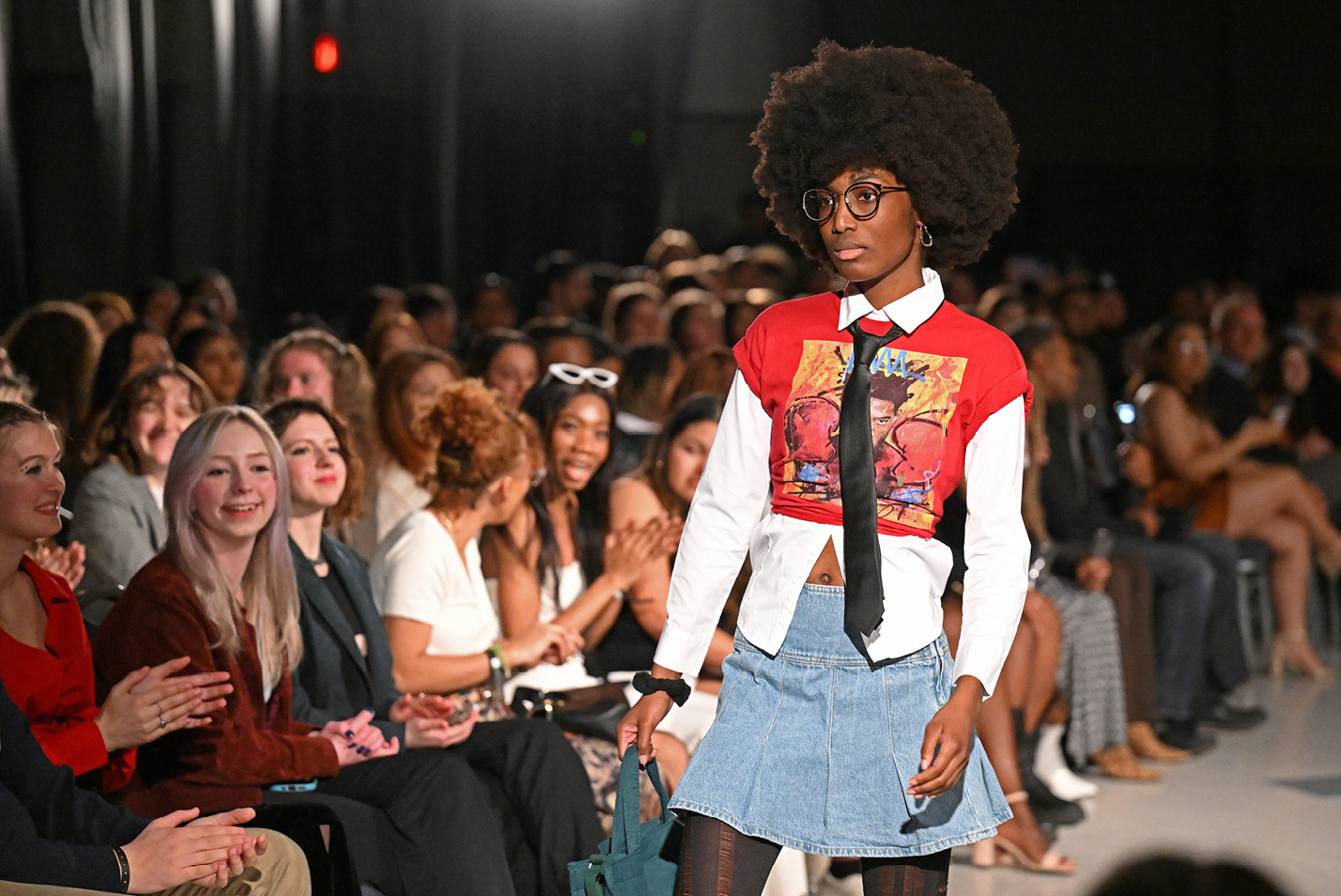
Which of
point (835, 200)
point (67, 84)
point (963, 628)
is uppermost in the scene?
point (67, 84)

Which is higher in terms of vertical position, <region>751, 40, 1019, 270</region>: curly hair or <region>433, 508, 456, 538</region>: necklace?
<region>751, 40, 1019, 270</region>: curly hair

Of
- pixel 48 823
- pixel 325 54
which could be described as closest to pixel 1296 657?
pixel 48 823

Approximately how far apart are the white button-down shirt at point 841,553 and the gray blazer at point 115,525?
6.36 feet

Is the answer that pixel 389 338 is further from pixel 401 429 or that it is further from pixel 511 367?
pixel 401 429

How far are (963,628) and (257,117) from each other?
6.12 m

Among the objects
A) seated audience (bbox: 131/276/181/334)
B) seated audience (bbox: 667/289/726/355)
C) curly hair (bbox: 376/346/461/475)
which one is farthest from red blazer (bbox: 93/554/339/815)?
seated audience (bbox: 131/276/181/334)

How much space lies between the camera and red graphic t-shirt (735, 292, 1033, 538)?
74.7 inches

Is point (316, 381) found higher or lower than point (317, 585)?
higher

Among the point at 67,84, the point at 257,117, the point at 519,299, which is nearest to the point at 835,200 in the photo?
the point at 67,84

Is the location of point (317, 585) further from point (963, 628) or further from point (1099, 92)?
point (1099, 92)

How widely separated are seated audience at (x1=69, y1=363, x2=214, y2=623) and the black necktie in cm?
211

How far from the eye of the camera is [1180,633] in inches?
204

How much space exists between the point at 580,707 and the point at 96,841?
131cm

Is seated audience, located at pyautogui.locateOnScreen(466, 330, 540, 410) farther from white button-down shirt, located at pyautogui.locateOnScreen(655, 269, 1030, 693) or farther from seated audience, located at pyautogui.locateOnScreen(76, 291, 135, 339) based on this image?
white button-down shirt, located at pyautogui.locateOnScreen(655, 269, 1030, 693)
